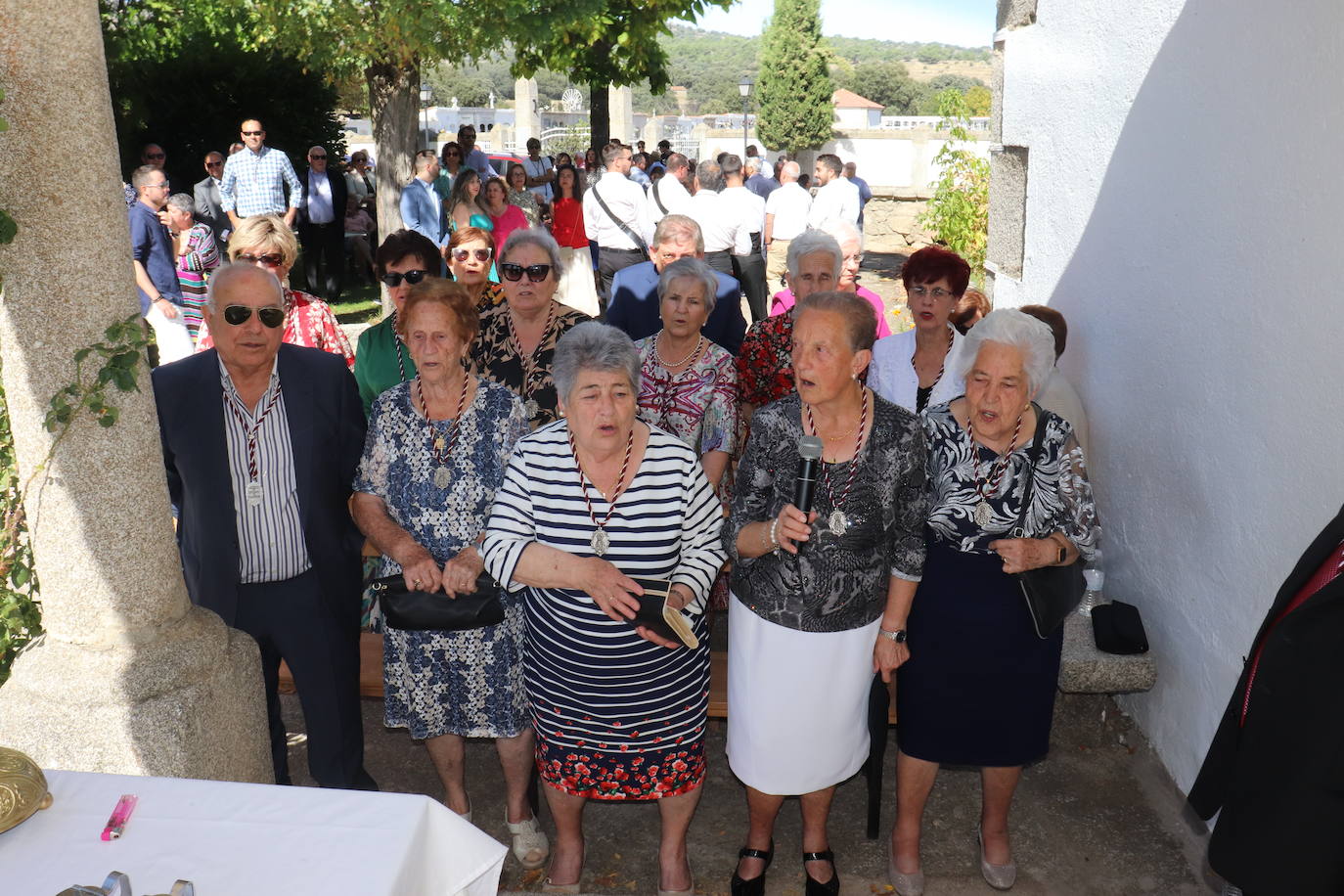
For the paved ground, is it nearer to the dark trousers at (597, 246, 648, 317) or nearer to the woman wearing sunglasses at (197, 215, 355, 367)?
the woman wearing sunglasses at (197, 215, 355, 367)

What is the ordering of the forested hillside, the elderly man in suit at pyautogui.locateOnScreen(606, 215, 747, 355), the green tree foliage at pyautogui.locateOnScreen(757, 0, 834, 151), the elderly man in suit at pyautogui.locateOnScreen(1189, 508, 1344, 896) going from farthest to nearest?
1. the forested hillside
2. the green tree foliage at pyautogui.locateOnScreen(757, 0, 834, 151)
3. the elderly man in suit at pyautogui.locateOnScreen(606, 215, 747, 355)
4. the elderly man in suit at pyautogui.locateOnScreen(1189, 508, 1344, 896)

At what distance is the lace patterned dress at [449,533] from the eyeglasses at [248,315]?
0.42m

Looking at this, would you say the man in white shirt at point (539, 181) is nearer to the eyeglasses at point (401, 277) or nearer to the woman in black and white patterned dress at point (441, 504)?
the eyeglasses at point (401, 277)

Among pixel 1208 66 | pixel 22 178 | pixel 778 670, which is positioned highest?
pixel 1208 66

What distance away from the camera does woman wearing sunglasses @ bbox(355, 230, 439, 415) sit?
4.44 m

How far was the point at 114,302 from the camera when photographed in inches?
121

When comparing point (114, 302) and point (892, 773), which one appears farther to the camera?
point (892, 773)

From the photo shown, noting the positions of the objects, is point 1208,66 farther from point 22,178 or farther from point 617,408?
point 22,178

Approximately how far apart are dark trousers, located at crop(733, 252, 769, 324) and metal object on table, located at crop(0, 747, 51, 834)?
897cm

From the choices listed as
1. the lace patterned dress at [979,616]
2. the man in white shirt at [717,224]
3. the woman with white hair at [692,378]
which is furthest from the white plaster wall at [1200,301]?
the man in white shirt at [717,224]

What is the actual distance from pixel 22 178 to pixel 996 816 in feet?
12.0

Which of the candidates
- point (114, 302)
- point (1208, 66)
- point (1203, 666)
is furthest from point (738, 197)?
point (114, 302)

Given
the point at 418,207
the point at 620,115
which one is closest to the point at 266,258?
the point at 418,207

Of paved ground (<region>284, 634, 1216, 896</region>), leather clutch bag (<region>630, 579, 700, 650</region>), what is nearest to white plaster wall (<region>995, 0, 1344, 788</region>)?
paved ground (<region>284, 634, 1216, 896</region>)
